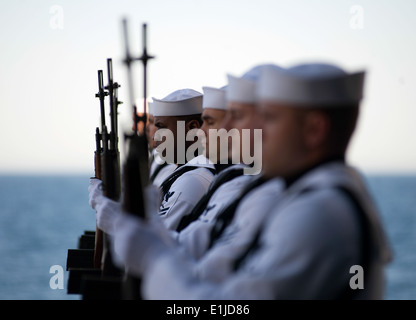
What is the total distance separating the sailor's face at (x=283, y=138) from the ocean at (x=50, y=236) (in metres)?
19.7

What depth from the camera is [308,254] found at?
95.3 inches

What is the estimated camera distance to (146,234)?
103 inches

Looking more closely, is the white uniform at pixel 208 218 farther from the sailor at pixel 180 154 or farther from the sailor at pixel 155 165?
the sailor at pixel 155 165

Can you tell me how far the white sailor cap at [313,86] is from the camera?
2656mm

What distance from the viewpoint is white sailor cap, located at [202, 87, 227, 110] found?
468 cm

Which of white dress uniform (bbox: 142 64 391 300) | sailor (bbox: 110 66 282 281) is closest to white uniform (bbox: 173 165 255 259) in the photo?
sailor (bbox: 110 66 282 281)

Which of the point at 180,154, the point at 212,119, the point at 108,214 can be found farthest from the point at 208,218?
the point at 180,154

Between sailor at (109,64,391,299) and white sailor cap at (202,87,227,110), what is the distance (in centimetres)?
188

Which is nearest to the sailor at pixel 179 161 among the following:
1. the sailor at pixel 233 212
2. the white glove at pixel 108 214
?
the white glove at pixel 108 214

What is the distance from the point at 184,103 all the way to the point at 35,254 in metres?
41.3

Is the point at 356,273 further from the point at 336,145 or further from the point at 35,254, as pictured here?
the point at 35,254

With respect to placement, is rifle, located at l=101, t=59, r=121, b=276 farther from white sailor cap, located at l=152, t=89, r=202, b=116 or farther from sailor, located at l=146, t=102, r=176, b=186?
white sailor cap, located at l=152, t=89, r=202, b=116
